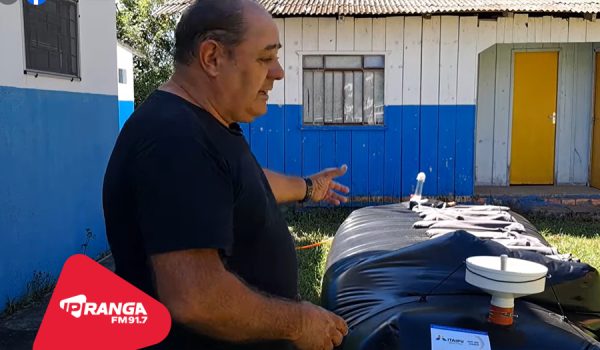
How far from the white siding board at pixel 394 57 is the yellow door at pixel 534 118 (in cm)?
228

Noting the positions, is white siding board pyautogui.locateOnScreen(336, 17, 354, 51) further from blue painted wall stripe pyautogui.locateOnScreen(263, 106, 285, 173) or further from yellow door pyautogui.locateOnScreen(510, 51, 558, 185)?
yellow door pyautogui.locateOnScreen(510, 51, 558, 185)

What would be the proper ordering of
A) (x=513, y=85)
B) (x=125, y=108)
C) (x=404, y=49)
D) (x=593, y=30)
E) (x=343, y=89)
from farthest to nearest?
(x=125, y=108) < (x=513, y=85) < (x=343, y=89) < (x=404, y=49) < (x=593, y=30)

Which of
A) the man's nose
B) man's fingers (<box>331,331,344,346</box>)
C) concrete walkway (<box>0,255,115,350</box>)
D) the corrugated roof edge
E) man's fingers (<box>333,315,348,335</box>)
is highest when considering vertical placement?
the corrugated roof edge

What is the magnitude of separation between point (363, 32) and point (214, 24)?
7.52 m

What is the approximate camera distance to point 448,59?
8820 mm

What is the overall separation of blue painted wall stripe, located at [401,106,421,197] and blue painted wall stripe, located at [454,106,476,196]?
61 cm

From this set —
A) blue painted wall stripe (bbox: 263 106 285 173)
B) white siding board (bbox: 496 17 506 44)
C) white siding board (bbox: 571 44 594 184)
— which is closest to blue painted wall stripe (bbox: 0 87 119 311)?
blue painted wall stripe (bbox: 263 106 285 173)

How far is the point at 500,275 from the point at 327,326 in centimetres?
121

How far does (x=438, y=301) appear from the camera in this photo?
292 centimetres

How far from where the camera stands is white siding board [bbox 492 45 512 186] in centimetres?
977

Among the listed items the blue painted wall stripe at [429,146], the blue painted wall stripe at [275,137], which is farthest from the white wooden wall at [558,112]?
the blue painted wall stripe at [275,137]

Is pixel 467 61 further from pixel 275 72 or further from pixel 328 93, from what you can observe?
pixel 275 72

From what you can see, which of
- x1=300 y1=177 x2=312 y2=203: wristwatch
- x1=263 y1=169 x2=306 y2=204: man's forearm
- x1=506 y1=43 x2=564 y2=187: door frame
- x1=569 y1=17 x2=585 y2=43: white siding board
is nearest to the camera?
x1=263 y1=169 x2=306 y2=204: man's forearm

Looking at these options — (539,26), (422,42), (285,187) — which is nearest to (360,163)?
(422,42)
